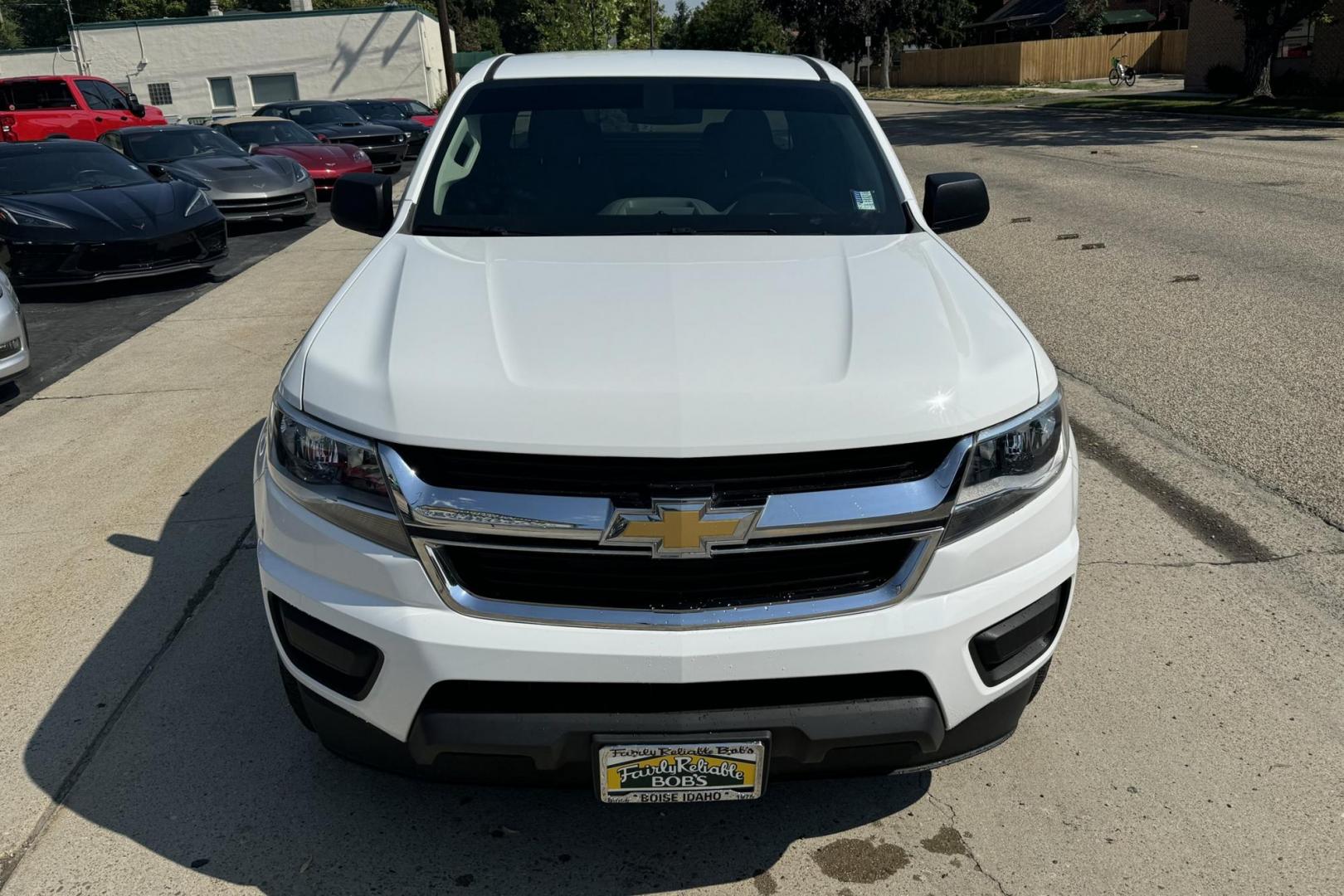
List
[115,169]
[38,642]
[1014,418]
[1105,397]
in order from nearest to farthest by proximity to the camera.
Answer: [1014,418]
[38,642]
[1105,397]
[115,169]

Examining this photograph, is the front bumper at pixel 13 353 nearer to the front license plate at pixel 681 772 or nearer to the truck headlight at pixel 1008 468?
the front license plate at pixel 681 772

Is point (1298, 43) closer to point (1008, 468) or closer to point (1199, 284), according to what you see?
point (1199, 284)

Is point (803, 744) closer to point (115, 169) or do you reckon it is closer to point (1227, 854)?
point (1227, 854)

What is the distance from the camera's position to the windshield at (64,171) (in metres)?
10.4

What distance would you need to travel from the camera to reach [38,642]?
3.83m

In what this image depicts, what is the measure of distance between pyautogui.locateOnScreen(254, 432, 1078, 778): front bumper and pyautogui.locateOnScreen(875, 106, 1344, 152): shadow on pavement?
20931mm

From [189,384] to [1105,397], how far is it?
560 centimetres

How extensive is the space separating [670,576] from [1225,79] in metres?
39.8

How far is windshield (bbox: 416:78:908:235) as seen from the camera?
361 centimetres

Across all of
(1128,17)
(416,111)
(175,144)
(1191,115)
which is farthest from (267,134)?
(1128,17)

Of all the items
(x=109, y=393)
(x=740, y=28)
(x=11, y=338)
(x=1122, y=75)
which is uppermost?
(x=740, y=28)

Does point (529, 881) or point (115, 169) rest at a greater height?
point (115, 169)

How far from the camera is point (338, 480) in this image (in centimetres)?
240

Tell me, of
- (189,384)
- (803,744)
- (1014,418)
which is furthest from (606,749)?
(189,384)
